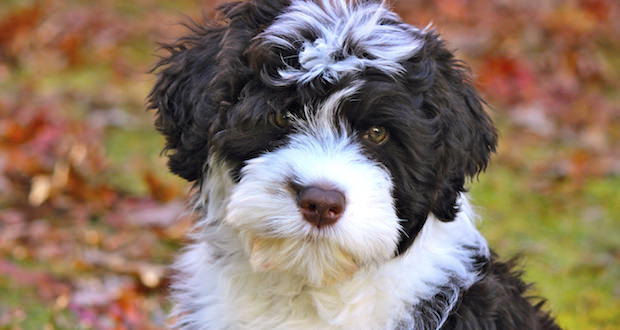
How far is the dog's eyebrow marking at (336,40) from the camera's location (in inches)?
143

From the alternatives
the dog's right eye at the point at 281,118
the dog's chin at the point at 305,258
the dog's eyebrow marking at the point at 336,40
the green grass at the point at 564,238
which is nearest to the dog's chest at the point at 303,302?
the dog's chin at the point at 305,258

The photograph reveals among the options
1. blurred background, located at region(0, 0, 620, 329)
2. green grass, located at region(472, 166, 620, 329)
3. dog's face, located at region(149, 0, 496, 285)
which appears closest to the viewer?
dog's face, located at region(149, 0, 496, 285)

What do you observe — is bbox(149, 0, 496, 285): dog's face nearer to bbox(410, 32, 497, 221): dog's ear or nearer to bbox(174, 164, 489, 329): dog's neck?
bbox(410, 32, 497, 221): dog's ear

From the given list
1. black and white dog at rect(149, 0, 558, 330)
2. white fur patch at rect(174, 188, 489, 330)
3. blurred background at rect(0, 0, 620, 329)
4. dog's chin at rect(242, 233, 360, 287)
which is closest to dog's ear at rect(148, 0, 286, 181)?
black and white dog at rect(149, 0, 558, 330)

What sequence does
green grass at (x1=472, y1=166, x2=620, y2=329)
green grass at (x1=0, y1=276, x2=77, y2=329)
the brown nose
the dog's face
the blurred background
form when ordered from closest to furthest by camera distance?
the brown nose, the dog's face, green grass at (x1=0, y1=276, x2=77, y2=329), the blurred background, green grass at (x1=472, y1=166, x2=620, y2=329)

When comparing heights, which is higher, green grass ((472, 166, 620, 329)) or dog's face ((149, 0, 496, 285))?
dog's face ((149, 0, 496, 285))

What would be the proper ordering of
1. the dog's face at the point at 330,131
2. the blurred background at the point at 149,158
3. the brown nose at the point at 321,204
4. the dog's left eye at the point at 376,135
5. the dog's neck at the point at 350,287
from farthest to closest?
1. the blurred background at the point at 149,158
2. the dog's neck at the point at 350,287
3. the dog's left eye at the point at 376,135
4. the dog's face at the point at 330,131
5. the brown nose at the point at 321,204

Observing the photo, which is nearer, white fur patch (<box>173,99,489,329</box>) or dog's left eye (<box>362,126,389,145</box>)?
white fur patch (<box>173,99,489,329</box>)

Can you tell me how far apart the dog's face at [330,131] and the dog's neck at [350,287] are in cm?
14

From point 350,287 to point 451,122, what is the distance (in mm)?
782

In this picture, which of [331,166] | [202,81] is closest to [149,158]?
[202,81]

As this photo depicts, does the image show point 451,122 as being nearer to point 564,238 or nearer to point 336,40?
point 336,40

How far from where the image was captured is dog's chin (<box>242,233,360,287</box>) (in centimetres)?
362

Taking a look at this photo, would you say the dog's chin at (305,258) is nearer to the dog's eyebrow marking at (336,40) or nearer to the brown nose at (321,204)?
the brown nose at (321,204)
